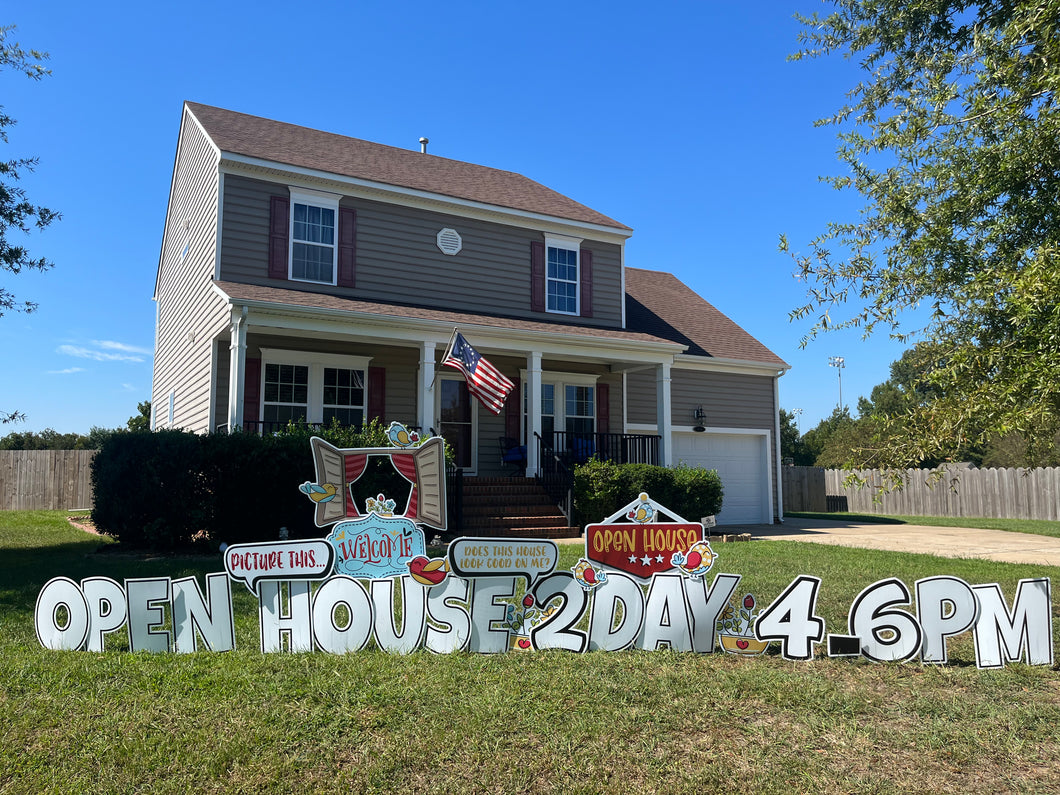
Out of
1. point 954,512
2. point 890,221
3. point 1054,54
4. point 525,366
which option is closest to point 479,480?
point 525,366

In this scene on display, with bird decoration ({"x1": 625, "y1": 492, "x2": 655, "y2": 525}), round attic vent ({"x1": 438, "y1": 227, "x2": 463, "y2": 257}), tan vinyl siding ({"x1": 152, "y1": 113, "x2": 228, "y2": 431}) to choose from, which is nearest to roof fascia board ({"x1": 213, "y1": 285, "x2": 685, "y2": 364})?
tan vinyl siding ({"x1": 152, "y1": 113, "x2": 228, "y2": 431})

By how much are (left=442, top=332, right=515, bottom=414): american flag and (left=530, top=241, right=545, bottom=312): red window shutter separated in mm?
5113

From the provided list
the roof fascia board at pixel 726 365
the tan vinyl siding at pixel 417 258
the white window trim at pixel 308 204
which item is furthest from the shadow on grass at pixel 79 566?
the roof fascia board at pixel 726 365

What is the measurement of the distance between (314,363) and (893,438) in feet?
33.8

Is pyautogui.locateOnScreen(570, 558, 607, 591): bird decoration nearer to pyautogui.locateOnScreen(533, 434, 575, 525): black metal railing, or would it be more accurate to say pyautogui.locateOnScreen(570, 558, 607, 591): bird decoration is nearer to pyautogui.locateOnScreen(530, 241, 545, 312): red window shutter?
pyautogui.locateOnScreen(533, 434, 575, 525): black metal railing

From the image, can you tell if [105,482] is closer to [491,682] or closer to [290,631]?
[290,631]

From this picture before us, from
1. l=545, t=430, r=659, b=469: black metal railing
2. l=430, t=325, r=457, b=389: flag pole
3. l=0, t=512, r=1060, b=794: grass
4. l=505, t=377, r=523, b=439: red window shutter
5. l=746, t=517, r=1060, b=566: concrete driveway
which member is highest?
l=430, t=325, r=457, b=389: flag pole

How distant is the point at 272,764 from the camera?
11.2 ft

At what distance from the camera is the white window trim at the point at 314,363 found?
1310 centimetres

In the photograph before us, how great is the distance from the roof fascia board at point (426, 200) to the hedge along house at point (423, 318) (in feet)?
0.11

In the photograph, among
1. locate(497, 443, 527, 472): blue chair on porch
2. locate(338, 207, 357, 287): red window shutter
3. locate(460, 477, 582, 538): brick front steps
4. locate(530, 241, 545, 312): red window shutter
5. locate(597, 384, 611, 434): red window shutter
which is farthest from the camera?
locate(597, 384, 611, 434): red window shutter

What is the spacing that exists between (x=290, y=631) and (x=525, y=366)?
11.1 m

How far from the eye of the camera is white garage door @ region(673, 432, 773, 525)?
17.7 metres

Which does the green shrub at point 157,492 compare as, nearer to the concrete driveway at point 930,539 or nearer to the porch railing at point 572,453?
the porch railing at point 572,453
